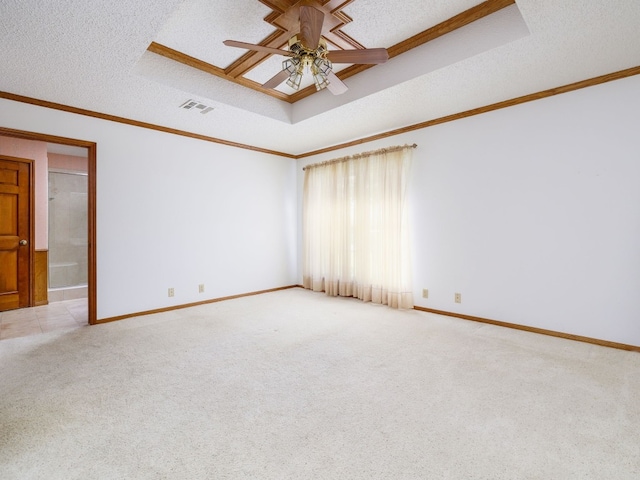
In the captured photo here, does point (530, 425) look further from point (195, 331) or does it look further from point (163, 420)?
point (195, 331)

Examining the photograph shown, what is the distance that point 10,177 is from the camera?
169 inches

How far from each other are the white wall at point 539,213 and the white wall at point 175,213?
2446 millimetres

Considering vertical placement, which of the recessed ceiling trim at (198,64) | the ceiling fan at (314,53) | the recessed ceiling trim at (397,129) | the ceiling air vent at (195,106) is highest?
the recessed ceiling trim at (198,64)

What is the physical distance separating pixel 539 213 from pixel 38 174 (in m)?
6.46

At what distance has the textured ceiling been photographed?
6.65ft

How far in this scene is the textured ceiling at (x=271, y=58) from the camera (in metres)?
2.03

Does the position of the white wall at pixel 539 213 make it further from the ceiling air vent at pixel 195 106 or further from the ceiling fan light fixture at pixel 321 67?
the ceiling air vent at pixel 195 106

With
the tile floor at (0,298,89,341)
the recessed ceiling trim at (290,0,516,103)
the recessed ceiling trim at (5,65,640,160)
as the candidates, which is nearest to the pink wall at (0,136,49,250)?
the tile floor at (0,298,89,341)

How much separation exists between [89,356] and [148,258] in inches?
59.8

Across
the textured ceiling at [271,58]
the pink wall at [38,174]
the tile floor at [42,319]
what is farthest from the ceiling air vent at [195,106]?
the pink wall at [38,174]

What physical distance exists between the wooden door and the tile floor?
241mm

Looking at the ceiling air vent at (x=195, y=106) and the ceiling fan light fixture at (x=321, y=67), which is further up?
the ceiling air vent at (x=195, y=106)

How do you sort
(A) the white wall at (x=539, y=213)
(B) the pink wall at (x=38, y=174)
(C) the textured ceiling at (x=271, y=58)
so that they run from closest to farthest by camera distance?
(C) the textured ceiling at (x=271, y=58), (A) the white wall at (x=539, y=213), (B) the pink wall at (x=38, y=174)

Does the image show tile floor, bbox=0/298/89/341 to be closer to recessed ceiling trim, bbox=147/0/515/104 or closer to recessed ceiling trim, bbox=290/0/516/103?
recessed ceiling trim, bbox=147/0/515/104
